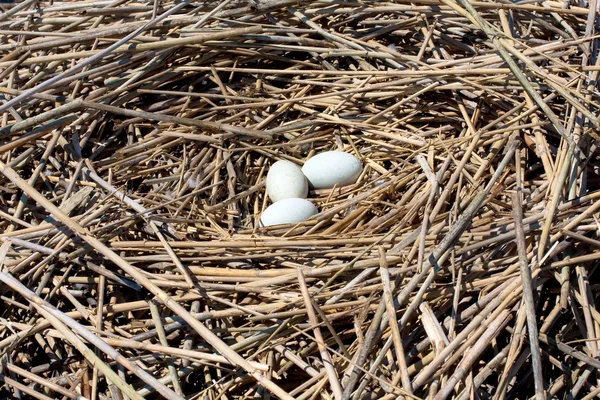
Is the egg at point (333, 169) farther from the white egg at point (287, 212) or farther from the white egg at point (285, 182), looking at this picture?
the white egg at point (287, 212)

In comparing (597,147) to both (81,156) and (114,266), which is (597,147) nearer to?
(114,266)

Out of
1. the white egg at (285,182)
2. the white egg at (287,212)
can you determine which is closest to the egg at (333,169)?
the white egg at (285,182)

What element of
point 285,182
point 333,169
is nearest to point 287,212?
point 285,182

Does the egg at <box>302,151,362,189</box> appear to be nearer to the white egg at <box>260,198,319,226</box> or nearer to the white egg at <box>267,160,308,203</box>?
the white egg at <box>267,160,308,203</box>

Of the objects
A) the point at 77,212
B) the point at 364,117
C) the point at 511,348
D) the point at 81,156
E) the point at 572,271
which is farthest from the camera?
the point at 364,117

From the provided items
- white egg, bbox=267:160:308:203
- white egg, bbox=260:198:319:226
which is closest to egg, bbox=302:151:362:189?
white egg, bbox=267:160:308:203

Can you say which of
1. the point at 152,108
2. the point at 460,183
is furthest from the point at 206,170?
the point at 460,183

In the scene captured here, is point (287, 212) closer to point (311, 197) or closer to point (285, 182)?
point (285, 182)
